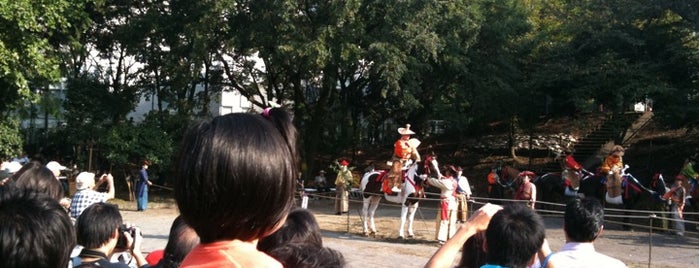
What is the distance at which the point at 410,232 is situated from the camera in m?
15.3

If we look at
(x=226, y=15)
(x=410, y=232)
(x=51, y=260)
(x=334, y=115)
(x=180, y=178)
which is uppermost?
(x=226, y=15)

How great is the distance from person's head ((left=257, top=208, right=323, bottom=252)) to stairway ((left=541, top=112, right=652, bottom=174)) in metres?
24.4

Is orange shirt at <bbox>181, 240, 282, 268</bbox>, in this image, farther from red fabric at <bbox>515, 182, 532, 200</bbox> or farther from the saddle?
red fabric at <bbox>515, 182, 532, 200</bbox>

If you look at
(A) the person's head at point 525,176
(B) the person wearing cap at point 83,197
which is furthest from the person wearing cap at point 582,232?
(A) the person's head at point 525,176

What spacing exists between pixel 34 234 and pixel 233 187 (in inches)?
41.1

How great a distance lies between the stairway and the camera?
88.8 ft

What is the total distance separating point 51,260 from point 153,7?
2415 cm

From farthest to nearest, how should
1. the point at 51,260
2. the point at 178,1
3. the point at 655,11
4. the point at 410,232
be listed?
the point at 178,1 → the point at 655,11 → the point at 410,232 → the point at 51,260

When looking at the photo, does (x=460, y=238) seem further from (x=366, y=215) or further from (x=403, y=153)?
(x=366, y=215)

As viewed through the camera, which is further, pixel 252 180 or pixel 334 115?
pixel 334 115

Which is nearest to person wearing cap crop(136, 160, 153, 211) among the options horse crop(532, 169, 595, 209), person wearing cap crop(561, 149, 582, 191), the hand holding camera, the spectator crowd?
horse crop(532, 169, 595, 209)

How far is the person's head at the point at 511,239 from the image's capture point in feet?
10.5

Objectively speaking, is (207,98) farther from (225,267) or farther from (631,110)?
(225,267)

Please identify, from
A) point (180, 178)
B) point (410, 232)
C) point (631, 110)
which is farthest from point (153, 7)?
point (180, 178)
